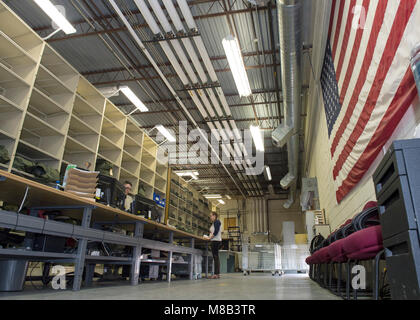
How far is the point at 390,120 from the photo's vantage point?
1773mm

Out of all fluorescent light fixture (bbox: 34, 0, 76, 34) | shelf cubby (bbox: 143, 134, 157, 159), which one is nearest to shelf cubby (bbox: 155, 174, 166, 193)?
shelf cubby (bbox: 143, 134, 157, 159)

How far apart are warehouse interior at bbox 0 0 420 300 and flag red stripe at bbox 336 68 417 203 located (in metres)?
0.01

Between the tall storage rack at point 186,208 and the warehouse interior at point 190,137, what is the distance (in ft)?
0.53

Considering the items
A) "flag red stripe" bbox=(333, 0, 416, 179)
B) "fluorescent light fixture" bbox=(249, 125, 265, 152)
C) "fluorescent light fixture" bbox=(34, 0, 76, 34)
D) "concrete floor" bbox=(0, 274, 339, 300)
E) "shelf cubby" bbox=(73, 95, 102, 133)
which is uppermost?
"fluorescent light fixture" bbox=(34, 0, 76, 34)

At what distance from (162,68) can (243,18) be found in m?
2.37

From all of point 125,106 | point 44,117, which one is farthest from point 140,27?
point 125,106

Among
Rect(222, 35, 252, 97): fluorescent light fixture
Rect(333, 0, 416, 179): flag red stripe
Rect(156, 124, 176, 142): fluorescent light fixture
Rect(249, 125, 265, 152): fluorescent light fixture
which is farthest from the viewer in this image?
Rect(156, 124, 176, 142): fluorescent light fixture

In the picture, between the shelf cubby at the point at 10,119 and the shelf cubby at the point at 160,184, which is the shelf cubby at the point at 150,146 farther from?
the shelf cubby at the point at 10,119

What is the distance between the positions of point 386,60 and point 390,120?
39cm

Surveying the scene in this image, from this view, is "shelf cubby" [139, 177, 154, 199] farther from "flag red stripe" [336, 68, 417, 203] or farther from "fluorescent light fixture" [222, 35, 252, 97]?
"flag red stripe" [336, 68, 417, 203]

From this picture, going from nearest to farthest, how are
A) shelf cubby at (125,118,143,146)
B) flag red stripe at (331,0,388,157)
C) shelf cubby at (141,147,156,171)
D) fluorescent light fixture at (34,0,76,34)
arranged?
flag red stripe at (331,0,388,157), fluorescent light fixture at (34,0,76,34), shelf cubby at (125,118,143,146), shelf cubby at (141,147,156,171)

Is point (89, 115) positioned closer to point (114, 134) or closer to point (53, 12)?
point (114, 134)

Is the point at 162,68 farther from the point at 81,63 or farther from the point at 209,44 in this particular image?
the point at 81,63

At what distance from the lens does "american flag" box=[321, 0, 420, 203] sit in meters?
1.56
